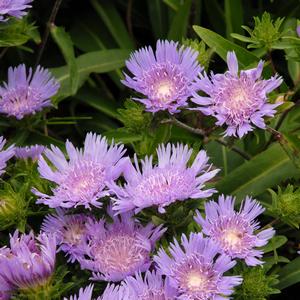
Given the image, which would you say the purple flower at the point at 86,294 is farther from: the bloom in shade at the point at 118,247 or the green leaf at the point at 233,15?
the green leaf at the point at 233,15

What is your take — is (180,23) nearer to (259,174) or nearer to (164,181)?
(259,174)

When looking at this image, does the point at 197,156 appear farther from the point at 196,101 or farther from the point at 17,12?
Result: the point at 17,12

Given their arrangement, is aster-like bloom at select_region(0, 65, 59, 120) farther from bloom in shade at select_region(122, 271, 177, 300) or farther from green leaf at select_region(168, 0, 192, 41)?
bloom in shade at select_region(122, 271, 177, 300)

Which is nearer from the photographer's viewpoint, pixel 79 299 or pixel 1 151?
pixel 79 299

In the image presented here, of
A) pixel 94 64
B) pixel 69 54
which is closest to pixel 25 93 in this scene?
pixel 69 54

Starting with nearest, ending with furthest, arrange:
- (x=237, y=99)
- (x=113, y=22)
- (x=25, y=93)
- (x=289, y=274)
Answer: (x=237, y=99), (x=289, y=274), (x=25, y=93), (x=113, y=22)

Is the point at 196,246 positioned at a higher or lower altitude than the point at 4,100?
lower

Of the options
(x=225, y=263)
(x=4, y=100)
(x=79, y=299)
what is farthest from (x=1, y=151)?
(x=225, y=263)
